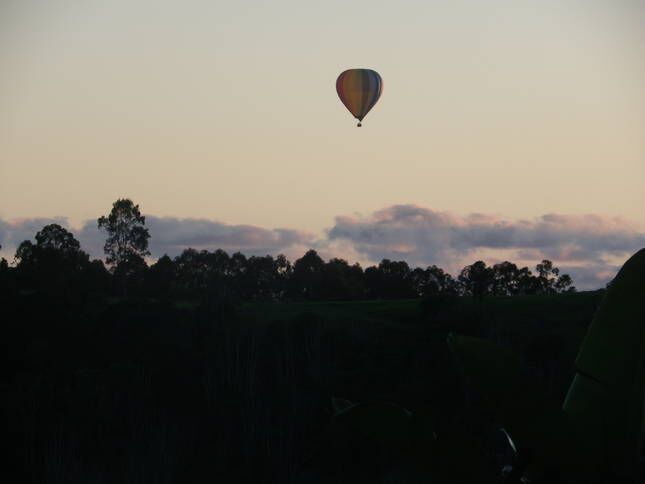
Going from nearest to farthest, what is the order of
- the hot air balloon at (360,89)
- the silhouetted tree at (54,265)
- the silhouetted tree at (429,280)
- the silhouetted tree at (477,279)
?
the hot air balloon at (360,89) < the silhouetted tree at (54,265) < the silhouetted tree at (477,279) < the silhouetted tree at (429,280)

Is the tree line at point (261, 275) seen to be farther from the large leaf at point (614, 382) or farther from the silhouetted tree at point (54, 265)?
the large leaf at point (614, 382)

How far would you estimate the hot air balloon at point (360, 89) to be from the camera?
27.4m

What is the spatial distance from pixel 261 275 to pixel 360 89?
39.9m

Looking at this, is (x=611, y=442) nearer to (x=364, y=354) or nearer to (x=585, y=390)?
(x=585, y=390)

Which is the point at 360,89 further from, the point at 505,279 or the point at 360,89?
the point at 505,279

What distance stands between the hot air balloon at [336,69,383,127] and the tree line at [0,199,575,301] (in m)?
24.2

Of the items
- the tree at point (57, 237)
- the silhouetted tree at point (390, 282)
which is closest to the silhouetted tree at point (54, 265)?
the tree at point (57, 237)

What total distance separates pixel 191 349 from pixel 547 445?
27.7 metres

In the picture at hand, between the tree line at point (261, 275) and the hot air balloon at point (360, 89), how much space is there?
79.2ft

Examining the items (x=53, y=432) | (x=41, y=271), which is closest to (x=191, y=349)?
(x=53, y=432)

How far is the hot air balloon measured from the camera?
27.4 meters

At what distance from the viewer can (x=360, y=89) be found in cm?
2742

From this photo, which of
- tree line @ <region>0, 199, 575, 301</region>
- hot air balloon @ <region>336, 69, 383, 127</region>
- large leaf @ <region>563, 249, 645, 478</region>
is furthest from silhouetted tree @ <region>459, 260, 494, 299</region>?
large leaf @ <region>563, 249, 645, 478</region>

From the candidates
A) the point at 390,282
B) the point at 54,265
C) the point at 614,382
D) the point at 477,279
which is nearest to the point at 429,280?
the point at 390,282
